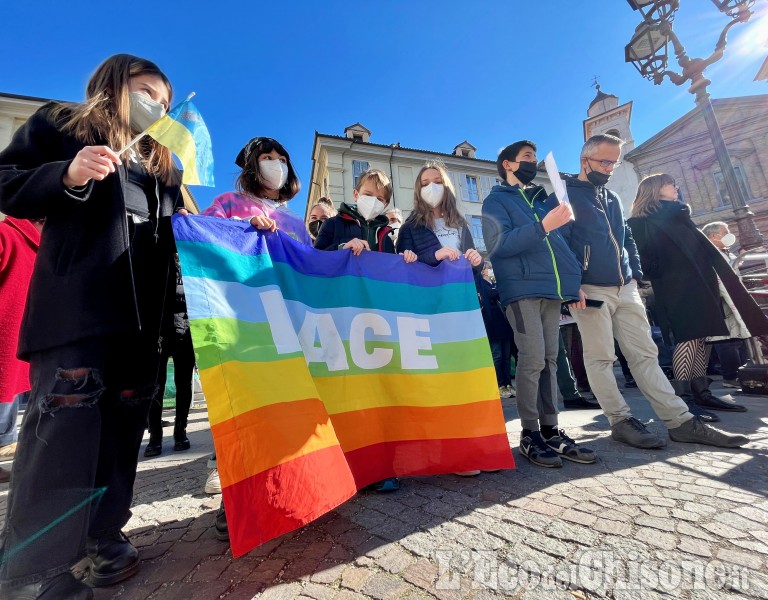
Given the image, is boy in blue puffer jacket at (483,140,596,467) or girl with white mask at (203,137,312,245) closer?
girl with white mask at (203,137,312,245)

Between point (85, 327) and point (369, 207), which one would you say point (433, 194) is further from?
point (85, 327)

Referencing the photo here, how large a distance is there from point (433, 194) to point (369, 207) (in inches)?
20.3

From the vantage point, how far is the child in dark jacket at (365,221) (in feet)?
9.32

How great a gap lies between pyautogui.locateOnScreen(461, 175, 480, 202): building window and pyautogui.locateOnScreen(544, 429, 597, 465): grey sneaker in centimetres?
2426

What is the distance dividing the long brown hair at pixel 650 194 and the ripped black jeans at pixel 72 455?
4.45 m

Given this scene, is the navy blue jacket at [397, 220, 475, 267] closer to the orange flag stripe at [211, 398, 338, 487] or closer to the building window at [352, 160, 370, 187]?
the orange flag stripe at [211, 398, 338, 487]

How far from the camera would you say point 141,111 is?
1.60 metres

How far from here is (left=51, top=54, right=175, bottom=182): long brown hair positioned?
1460mm

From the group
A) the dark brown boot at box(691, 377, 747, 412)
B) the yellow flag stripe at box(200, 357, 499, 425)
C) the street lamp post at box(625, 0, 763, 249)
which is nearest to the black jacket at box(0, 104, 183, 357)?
the yellow flag stripe at box(200, 357, 499, 425)

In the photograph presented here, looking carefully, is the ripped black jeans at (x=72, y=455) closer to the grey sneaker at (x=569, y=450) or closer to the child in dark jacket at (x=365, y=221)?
the child in dark jacket at (x=365, y=221)

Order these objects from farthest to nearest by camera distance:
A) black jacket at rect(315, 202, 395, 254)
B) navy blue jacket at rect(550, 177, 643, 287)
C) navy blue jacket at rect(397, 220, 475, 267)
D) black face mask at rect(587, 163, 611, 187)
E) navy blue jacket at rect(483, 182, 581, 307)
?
black face mask at rect(587, 163, 611, 187) < navy blue jacket at rect(550, 177, 643, 287) < black jacket at rect(315, 202, 395, 254) < navy blue jacket at rect(397, 220, 475, 267) < navy blue jacket at rect(483, 182, 581, 307)

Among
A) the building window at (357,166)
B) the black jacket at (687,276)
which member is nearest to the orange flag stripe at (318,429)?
the black jacket at (687,276)

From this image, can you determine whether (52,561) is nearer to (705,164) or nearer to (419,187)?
(419,187)

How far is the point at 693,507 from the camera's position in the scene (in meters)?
1.65
